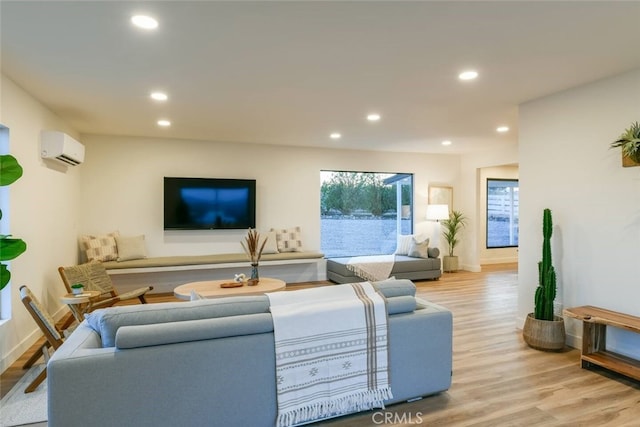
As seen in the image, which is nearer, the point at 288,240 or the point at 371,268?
the point at 371,268

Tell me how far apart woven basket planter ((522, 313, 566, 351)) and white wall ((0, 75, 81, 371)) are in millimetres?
4767

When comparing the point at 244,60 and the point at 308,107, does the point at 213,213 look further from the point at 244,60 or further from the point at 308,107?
the point at 244,60

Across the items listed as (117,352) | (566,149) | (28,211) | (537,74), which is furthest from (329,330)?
(28,211)

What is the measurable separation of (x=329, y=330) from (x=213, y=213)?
4373mm

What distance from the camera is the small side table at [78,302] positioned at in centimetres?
342

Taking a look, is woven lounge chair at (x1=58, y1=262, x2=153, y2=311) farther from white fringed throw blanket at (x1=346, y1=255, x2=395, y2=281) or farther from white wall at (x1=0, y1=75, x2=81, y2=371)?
white fringed throw blanket at (x1=346, y1=255, x2=395, y2=281)

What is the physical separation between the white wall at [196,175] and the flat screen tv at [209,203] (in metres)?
0.16

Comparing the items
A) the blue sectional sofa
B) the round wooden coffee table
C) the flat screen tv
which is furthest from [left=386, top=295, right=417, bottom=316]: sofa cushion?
the flat screen tv

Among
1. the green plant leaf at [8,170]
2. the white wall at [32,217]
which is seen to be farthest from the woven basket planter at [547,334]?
the white wall at [32,217]

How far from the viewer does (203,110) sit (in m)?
4.18

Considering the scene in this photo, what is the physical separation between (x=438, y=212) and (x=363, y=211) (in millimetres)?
1533

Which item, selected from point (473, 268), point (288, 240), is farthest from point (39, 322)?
point (473, 268)

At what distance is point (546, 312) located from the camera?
347 centimetres

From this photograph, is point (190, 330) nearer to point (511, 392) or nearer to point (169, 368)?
point (169, 368)
